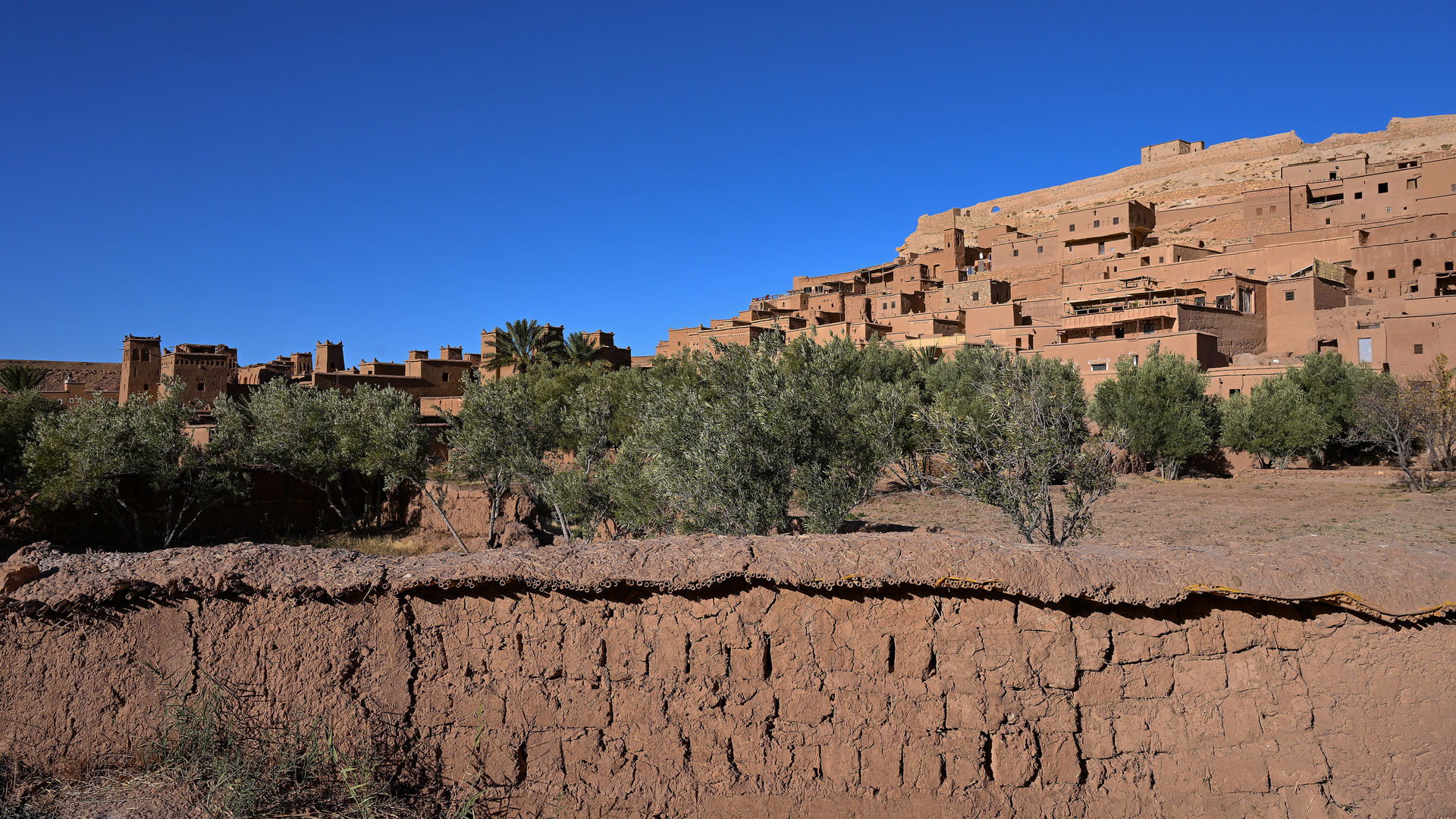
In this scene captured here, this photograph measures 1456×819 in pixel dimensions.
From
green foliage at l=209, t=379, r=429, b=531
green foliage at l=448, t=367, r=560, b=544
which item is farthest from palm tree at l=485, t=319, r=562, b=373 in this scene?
green foliage at l=448, t=367, r=560, b=544

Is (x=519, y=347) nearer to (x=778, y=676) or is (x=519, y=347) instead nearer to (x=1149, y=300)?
(x=1149, y=300)

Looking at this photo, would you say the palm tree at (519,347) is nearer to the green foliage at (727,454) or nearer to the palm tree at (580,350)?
the palm tree at (580,350)

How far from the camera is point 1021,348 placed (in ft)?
112

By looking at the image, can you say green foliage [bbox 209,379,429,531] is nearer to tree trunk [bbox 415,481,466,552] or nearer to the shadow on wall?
tree trunk [bbox 415,481,466,552]

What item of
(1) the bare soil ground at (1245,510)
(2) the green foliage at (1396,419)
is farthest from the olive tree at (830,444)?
(2) the green foliage at (1396,419)

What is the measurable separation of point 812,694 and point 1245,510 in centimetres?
1839

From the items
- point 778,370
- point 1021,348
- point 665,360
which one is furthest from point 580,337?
point 778,370

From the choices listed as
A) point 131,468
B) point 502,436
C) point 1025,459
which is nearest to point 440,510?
point 502,436

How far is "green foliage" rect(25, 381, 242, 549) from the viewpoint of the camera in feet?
52.4

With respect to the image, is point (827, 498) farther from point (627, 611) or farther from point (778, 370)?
point (627, 611)

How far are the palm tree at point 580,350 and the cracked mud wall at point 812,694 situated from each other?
3353cm

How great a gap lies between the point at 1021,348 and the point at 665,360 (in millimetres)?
15944

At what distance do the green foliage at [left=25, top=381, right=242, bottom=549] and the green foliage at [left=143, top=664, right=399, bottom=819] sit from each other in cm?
1371

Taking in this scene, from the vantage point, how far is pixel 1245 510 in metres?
18.0
